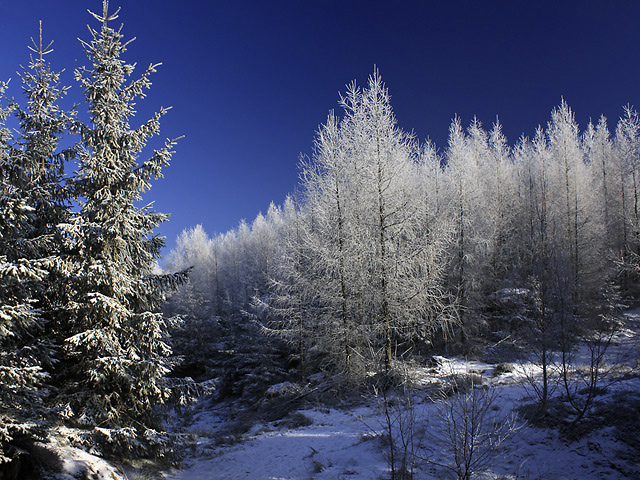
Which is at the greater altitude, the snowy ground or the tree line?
the tree line

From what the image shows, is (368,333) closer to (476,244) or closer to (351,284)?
(351,284)

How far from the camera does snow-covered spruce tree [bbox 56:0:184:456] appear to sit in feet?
21.2

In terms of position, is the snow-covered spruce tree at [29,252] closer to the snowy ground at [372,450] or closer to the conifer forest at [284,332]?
the conifer forest at [284,332]

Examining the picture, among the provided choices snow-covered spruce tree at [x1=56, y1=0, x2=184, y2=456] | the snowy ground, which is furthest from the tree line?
the snowy ground

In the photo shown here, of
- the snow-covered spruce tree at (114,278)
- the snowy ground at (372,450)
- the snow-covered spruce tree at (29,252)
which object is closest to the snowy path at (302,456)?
the snowy ground at (372,450)

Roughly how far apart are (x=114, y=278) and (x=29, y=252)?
72.1 inches

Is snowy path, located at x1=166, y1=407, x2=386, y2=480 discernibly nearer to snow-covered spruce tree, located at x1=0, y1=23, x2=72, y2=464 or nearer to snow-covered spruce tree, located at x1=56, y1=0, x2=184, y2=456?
snow-covered spruce tree, located at x1=56, y1=0, x2=184, y2=456

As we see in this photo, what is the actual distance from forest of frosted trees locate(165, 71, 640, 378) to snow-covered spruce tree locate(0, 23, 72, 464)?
280 inches

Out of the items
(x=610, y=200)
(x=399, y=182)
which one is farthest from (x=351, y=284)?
(x=610, y=200)

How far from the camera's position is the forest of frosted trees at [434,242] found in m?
10.4

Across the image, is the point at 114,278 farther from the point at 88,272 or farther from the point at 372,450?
the point at 372,450

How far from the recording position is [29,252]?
263 inches

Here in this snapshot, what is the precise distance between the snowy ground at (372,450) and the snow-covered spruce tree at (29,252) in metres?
3.50

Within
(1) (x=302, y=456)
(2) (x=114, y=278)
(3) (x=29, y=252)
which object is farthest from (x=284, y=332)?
(3) (x=29, y=252)
